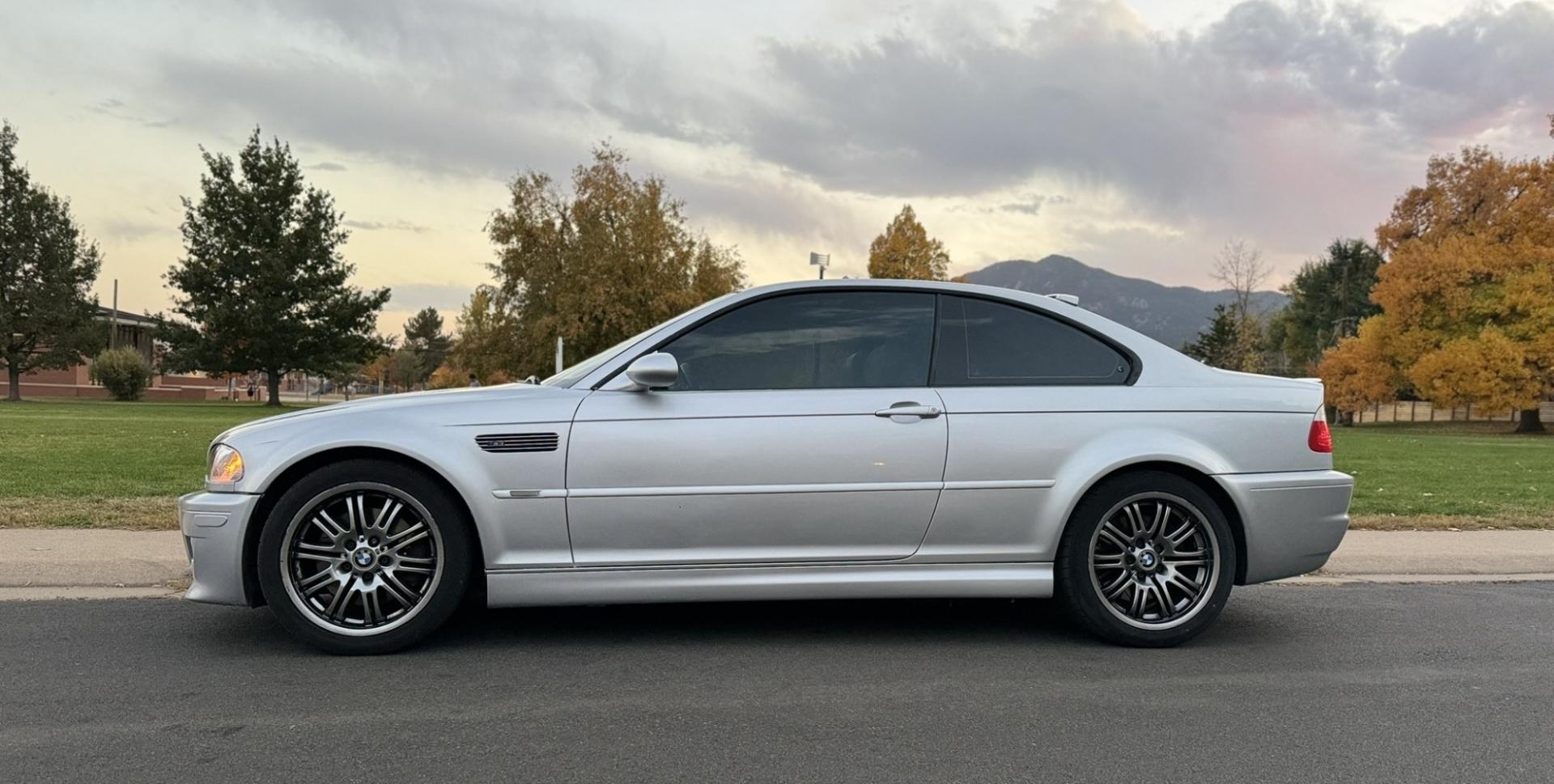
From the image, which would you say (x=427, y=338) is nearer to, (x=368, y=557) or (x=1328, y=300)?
(x=1328, y=300)

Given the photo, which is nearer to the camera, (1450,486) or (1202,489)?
(1202,489)

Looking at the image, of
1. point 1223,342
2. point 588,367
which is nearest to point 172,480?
point 588,367

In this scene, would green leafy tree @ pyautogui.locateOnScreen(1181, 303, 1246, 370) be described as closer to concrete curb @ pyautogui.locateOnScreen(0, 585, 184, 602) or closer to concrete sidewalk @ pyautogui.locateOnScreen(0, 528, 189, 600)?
concrete sidewalk @ pyautogui.locateOnScreen(0, 528, 189, 600)

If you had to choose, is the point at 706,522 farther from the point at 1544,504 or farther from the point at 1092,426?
the point at 1544,504

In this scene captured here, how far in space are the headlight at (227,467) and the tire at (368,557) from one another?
0.71ft

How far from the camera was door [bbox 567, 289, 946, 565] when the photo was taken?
408 centimetres

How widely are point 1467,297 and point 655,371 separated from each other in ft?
141

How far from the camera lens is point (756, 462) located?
4.12 meters

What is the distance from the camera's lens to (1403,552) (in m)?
6.61

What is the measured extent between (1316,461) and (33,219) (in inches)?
2172

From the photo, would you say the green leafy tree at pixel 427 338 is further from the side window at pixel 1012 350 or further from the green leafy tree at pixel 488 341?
the side window at pixel 1012 350

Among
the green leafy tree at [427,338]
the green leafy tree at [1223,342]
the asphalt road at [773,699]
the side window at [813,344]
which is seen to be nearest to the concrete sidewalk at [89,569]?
the asphalt road at [773,699]

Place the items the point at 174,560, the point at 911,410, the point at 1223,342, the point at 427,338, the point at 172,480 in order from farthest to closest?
1. the point at 427,338
2. the point at 1223,342
3. the point at 172,480
4. the point at 174,560
5. the point at 911,410

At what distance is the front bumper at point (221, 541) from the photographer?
4.02m
